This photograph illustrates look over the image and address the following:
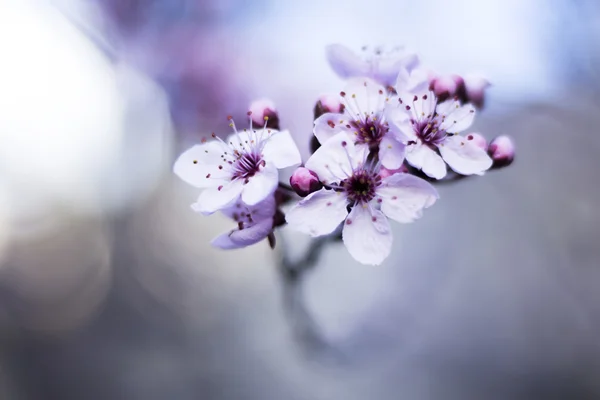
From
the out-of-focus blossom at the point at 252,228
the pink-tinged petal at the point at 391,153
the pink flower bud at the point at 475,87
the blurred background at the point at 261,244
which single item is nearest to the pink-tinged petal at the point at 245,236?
the out-of-focus blossom at the point at 252,228

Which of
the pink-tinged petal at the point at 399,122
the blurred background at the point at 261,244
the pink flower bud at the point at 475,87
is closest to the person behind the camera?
the pink-tinged petal at the point at 399,122

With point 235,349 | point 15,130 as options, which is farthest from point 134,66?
point 235,349

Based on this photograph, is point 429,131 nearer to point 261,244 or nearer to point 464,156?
point 464,156

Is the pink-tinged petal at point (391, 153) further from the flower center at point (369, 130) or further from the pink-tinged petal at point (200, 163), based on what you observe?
the pink-tinged petal at point (200, 163)

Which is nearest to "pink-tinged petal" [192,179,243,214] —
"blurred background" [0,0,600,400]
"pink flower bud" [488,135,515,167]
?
"pink flower bud" [488,135,515,167]

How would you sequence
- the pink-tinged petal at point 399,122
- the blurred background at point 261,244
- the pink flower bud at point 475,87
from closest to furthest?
the pink-tinged petal at point 399,122, the pink flower bud at point 475,87, the blurred background at point 261,244
